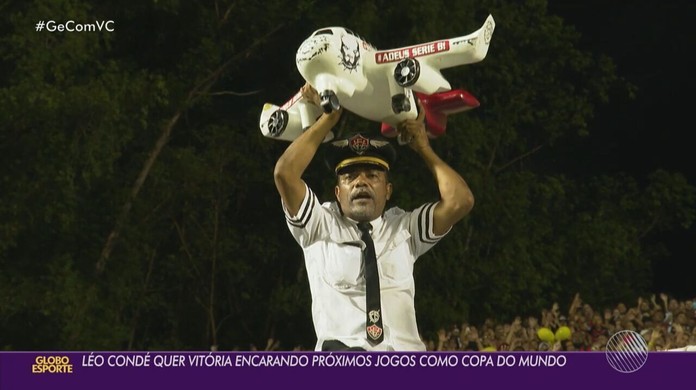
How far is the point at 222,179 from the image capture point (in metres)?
18.3

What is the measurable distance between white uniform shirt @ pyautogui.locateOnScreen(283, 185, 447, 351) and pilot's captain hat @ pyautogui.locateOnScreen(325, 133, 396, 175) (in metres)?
0.20


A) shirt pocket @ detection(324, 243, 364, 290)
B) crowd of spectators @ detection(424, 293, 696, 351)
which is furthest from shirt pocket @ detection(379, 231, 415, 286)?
crowd of spectators @ detection(424, 293, 696, 351)

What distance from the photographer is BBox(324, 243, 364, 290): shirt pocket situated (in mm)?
6062

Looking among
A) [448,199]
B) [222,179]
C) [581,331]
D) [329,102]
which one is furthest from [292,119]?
[222,179]

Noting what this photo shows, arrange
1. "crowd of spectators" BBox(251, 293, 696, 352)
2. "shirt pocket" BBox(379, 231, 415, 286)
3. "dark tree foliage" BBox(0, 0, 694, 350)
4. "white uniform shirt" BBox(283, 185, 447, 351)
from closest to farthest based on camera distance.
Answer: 1. "white uniform shirt" BBox(283, 185, 447, 351)
2. "shirt pocket" BBox(379, 231, 415, 286)
3. "crowd of spectators" BBox(251, 293, 696, 352)
4. "dark tree foliage" BBox(0, 0, 694, 350)

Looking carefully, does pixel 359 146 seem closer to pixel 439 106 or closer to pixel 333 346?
pixel 439 106

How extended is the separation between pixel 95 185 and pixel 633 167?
874 cm

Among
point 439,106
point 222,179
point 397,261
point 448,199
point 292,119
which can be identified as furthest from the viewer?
point 222,179

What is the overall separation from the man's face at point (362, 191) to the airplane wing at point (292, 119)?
272mm

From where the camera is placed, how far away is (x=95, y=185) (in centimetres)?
1667

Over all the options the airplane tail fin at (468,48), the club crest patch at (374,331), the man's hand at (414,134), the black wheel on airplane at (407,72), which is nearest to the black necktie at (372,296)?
the club crest patch at (374,331)

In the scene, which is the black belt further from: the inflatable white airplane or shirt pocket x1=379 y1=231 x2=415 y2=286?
the inflatable white airplane

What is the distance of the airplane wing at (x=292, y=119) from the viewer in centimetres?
→ 644

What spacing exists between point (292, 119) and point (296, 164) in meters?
0.39
